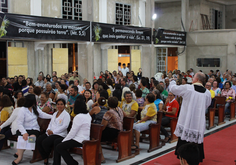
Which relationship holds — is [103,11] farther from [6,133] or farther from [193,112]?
[193,112]

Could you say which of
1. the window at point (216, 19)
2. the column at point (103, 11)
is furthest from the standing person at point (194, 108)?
the window at point (216, 19)

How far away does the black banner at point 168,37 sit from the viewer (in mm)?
19516

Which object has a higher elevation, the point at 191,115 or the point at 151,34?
the point at 151,34

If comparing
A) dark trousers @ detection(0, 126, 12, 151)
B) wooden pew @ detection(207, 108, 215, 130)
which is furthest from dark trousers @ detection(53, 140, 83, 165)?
wooden pew @ detection(207, 108, 215, 130)

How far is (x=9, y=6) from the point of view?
630 inches

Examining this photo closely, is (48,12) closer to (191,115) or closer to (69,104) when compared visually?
(69,104)

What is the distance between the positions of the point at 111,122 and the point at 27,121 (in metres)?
1.80

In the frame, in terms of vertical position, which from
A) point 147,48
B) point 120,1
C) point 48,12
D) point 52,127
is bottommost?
point 52,127

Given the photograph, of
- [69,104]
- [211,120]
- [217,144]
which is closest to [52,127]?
[69,104]

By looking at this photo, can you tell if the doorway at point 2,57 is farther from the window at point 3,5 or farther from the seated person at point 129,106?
the seated person at point 129,106

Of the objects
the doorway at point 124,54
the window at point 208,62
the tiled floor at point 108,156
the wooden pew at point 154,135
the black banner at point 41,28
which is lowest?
the tiled floor at point 108,156

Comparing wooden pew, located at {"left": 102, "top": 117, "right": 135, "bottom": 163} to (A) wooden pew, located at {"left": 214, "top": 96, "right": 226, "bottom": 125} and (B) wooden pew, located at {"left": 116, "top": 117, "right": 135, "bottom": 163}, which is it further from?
(A) wooden pew, located at {"left": 214, "top": 96, "right": 226, "bottom": 125}

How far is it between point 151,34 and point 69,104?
1172 centimetres

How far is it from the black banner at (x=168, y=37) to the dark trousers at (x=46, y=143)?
1421cm
